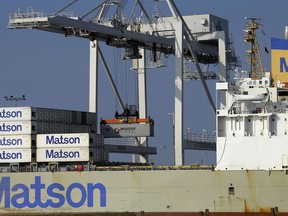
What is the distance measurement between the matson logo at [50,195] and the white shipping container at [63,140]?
6.81 ft

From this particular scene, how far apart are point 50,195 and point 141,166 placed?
5.35 meters

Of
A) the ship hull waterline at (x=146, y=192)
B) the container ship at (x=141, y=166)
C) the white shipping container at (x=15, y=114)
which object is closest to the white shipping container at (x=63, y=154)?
the container ship at (x=141, y=166)

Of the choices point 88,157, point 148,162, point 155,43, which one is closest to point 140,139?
point 148,162

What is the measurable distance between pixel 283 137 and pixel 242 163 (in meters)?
2.54

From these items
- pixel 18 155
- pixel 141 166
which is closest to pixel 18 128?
pixel 18 155

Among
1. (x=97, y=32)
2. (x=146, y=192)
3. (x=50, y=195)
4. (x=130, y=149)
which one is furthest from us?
(x=130, y=149)

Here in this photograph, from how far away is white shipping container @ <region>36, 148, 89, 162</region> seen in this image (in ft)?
171

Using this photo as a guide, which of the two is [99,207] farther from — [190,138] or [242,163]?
[190,138]

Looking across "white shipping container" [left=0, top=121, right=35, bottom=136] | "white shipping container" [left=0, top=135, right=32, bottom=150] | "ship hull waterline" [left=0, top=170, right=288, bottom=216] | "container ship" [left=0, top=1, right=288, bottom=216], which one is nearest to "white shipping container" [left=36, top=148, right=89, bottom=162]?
"container ship" [left=0, top=1, right=288, bottom=216]

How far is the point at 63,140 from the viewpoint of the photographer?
52469 millimetres

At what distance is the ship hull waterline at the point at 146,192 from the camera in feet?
155

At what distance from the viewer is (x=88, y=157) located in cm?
5219

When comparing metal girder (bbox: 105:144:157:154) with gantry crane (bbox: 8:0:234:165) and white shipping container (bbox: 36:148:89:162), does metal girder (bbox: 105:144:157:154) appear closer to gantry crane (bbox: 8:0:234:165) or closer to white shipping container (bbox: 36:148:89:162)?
gantry crane (bbox: 8:0:234:165)

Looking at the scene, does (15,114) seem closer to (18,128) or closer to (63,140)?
(18,128)
